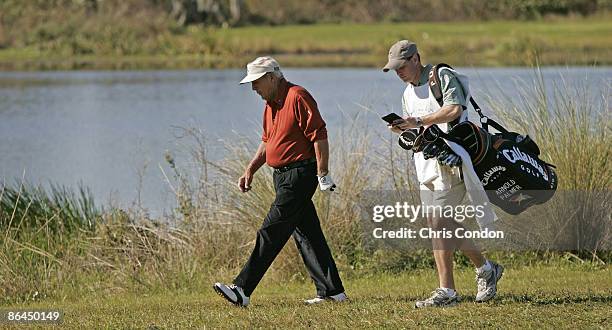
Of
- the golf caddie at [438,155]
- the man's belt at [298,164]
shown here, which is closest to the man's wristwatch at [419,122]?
the golf caddie at [438,155]

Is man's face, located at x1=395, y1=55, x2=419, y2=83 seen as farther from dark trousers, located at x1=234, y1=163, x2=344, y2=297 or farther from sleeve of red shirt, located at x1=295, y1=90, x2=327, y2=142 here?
dark trousers, located at x1=234, y1=163, x2=344, y2=297

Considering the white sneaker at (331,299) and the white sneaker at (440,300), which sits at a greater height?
the white sneaker at (440,300)

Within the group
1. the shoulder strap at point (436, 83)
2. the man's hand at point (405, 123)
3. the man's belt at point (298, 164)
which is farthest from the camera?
the man's belt at point (298, 164)


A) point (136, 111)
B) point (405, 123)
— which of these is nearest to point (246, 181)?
point (405, 123)

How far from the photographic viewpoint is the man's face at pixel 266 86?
28.1 ft

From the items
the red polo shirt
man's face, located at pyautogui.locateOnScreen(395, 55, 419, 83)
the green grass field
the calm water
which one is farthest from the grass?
man's face, located at pyautogui.locateOnScreen(395, 55, 419, 83)

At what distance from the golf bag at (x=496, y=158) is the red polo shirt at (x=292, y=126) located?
665mm

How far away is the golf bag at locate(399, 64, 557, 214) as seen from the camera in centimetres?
803

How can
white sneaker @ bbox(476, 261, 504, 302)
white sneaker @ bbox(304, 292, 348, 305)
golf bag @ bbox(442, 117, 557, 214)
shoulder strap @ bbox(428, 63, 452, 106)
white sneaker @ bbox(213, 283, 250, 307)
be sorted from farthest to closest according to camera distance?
white sneaker @ bbox(304, 292, 348, 305), white sneaker @ bbox(213, 283, 250, 307), white sneaker @ bbox(476, 261, 504, 302), golf bag @ bbox(442, 117, 557, 214), shoulder strap @ bbox(428, 63, 452, 106)

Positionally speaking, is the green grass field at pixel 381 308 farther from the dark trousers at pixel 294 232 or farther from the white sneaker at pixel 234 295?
the dark trousers at pixel 294 232

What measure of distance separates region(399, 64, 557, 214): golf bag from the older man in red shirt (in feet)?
2.33

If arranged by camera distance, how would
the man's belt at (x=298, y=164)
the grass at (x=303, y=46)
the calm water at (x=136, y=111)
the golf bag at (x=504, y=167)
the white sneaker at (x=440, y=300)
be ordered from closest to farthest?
1. the golf bag at (x=504, y=167)
2. the white sneaker at (x=440, y=300)
3. the man's belt at (x=298, y=164)
4. the calm water at (x=136, y=111)
5. the grass at (x=303, y=46)

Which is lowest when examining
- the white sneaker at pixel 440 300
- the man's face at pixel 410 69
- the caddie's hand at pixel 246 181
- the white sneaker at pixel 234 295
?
the white sneaker at pixel 234 295

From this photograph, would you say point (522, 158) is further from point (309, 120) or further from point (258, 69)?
point (258, 69)
